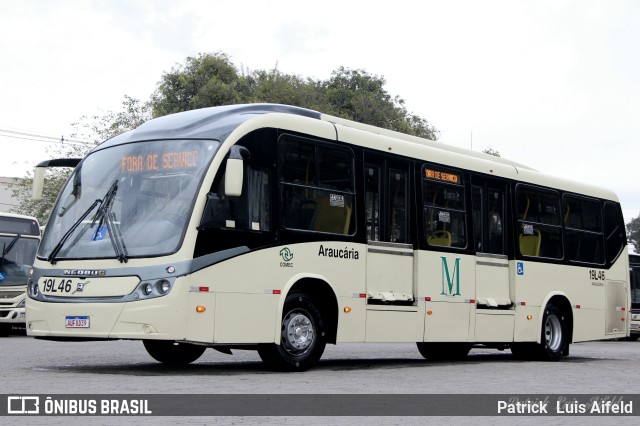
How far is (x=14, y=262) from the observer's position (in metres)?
27.7

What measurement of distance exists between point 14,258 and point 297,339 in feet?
52.3

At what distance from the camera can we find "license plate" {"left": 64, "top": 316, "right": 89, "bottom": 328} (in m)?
12.5

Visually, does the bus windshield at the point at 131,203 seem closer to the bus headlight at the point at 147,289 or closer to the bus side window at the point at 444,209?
the bus headlight at the point at 147,289

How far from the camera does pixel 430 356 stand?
19.2 metres

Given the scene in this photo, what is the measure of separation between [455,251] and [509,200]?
7.39ft

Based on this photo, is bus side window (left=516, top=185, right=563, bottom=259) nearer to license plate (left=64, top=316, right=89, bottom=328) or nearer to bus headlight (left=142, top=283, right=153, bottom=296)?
bus headlight (left=142, top=283, right=153, bottom=296)

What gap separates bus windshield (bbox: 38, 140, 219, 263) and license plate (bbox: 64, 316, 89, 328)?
0.76 metres

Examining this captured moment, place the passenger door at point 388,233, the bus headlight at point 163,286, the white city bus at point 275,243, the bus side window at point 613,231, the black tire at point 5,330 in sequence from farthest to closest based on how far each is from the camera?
1. the black tire at point 5,330
2. the bus side window at point 613,231
3. the passenger door at point 388,233
4. the white city bus at point 275,243
5. the bus headlight at point 163,286

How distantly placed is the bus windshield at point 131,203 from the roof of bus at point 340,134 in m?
0.25

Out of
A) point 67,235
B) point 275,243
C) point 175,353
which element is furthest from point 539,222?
point 67,235

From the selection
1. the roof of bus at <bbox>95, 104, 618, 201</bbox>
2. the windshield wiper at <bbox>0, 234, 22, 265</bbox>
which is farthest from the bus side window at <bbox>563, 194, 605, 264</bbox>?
the windshield wiper at <bbox>0, 234, 22, 265</bbox>

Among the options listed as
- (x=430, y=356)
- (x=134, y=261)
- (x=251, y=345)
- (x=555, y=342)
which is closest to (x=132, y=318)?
(x=134, y=261)

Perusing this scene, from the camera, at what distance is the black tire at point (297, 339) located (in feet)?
43.9

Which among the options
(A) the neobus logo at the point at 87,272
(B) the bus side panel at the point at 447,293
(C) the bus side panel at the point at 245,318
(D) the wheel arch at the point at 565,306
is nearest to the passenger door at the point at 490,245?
(B) the bus side panel at the point at 447,293
